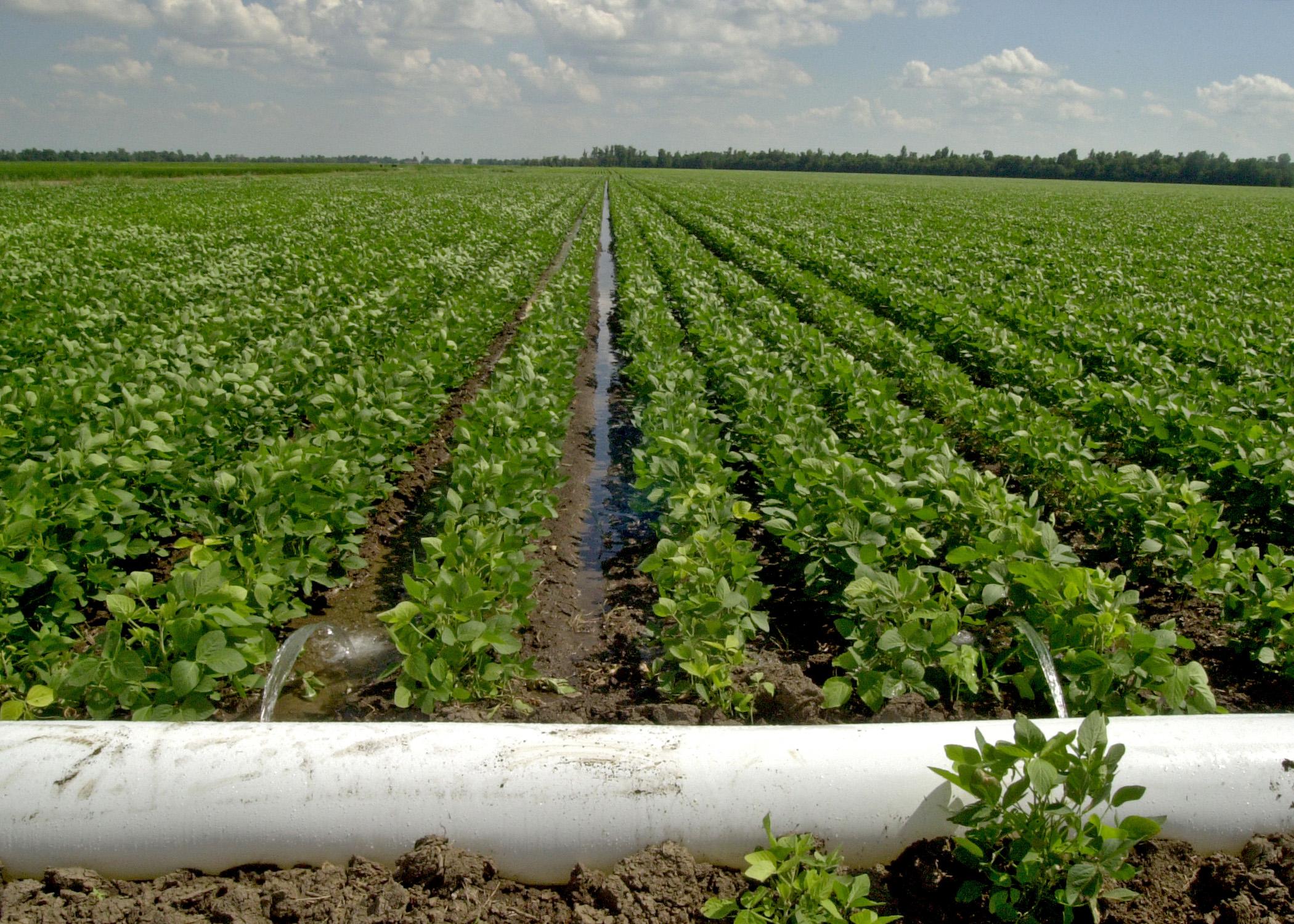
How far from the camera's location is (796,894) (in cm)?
172

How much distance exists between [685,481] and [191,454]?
2.50 meters

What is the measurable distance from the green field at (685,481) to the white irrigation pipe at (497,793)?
0.36 metres

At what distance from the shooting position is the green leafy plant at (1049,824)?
5.23 ft

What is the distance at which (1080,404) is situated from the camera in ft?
20.6

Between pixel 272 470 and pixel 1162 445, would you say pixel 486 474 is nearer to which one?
pixel 272 470

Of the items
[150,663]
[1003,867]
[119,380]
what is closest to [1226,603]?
[1003,867]

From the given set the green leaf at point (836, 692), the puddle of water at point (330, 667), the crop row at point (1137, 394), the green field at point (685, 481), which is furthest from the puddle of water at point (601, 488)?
the crop row at point (1137, 394)

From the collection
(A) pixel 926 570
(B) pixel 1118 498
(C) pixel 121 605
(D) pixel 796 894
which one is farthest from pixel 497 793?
(B) pixel 1118 498

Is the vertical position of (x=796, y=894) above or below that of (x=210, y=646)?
below

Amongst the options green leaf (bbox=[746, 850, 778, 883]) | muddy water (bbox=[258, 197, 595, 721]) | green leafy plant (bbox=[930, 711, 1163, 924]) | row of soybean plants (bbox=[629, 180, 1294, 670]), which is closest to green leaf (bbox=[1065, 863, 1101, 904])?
green leafy plant (bbox=[930, 711, 1163, 924])

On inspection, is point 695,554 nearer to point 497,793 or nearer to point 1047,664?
point 1047,664

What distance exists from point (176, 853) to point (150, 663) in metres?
0.84

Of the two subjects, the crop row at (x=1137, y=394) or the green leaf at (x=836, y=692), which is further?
the crop row at (x=1137, y=394)

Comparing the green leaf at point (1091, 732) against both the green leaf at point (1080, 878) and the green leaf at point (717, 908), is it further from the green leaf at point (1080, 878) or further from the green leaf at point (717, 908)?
the green leaf at point (717, 908)
